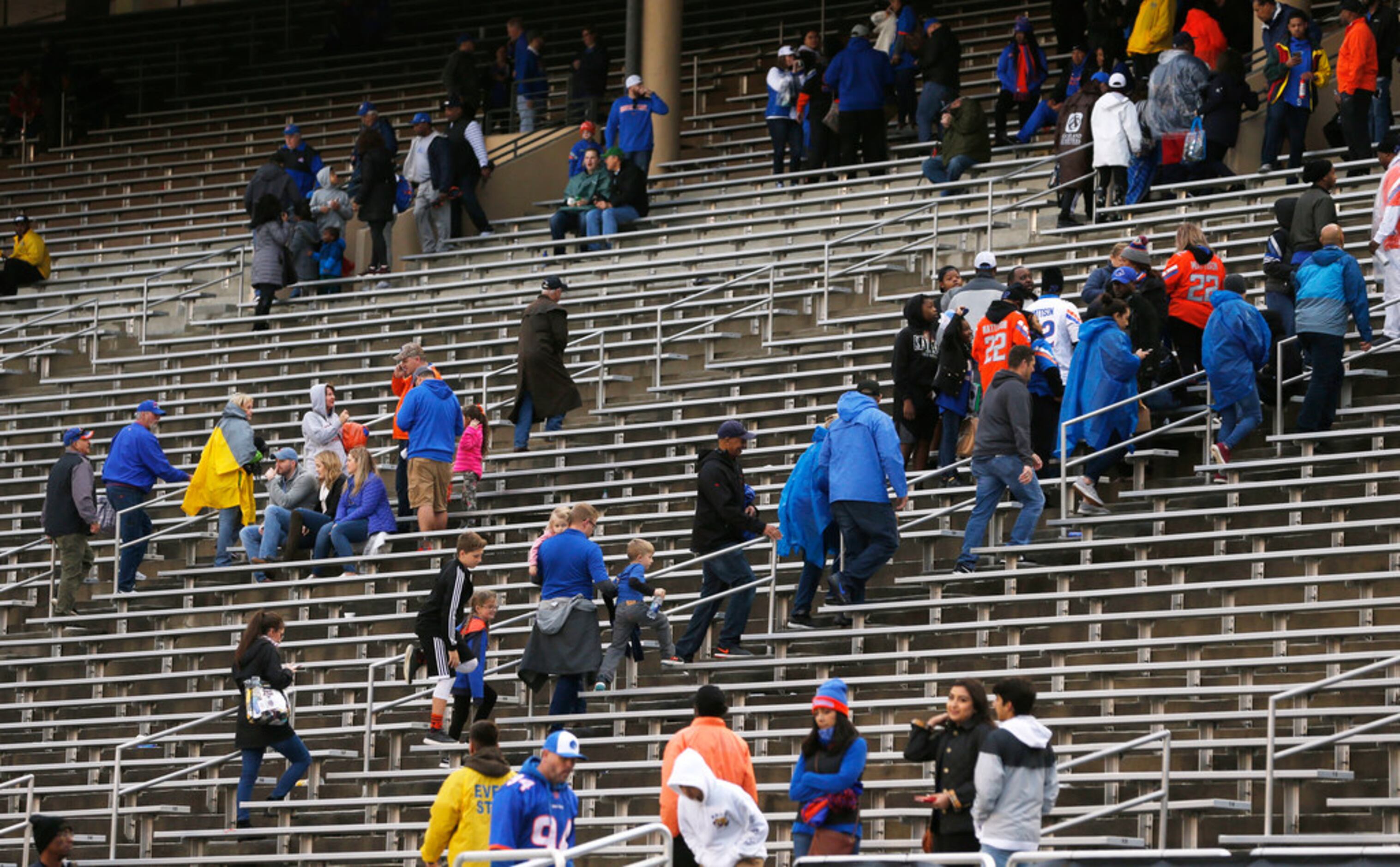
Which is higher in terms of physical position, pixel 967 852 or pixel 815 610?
pixel 815 610

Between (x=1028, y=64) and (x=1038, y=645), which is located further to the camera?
(x=1028, y=64)

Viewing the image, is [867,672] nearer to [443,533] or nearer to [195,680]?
[443,533]

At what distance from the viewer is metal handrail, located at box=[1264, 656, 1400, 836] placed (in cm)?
1202

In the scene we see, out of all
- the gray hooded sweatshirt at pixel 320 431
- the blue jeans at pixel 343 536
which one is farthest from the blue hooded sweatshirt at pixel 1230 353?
the gray hooded sweatshirt at pixel 320 431

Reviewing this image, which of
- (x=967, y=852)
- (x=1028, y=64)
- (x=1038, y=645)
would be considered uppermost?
(x=1028, y=64)

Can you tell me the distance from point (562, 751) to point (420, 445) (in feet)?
24.5

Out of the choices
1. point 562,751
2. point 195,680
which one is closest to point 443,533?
point 195,680

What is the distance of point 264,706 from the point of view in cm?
1509

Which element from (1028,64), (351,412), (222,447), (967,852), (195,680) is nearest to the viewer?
(967,852)

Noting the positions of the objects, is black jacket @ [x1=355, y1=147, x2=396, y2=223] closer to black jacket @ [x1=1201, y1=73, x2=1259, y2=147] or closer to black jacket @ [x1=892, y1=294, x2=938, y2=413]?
black jacket @ [x1=1201, y1=73, x2=1259, y2=147]

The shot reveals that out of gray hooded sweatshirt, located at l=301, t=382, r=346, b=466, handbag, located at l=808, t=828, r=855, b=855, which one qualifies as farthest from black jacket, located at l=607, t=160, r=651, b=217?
handbag, located at l=808, t=828, r=855, b=855

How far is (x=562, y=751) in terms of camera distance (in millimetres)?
11031

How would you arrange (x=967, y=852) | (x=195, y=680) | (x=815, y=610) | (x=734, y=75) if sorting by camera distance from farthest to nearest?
(x=734, y=75), (x=195, y=680), (x=815, y=610), (x=967, y=852)

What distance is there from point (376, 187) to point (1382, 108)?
10400mm
